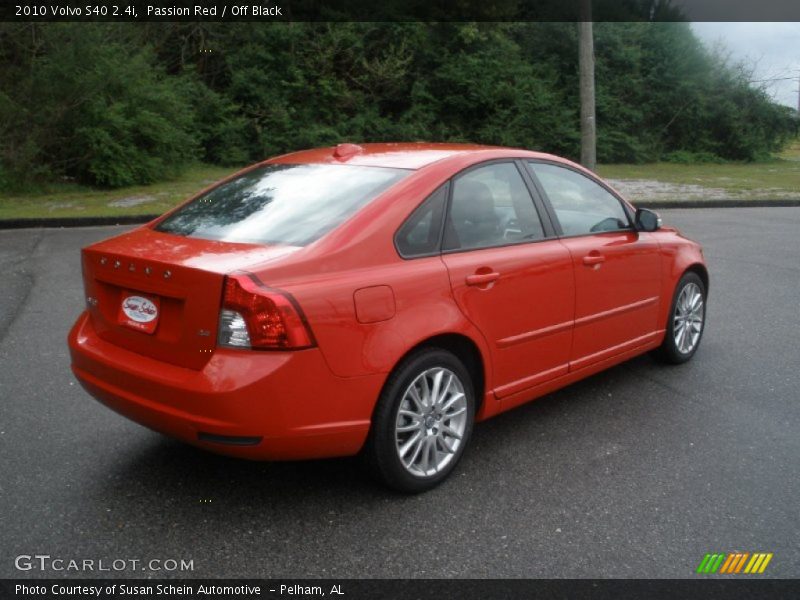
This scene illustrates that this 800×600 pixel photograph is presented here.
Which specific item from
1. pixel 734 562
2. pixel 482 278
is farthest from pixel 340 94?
pixel 734 562

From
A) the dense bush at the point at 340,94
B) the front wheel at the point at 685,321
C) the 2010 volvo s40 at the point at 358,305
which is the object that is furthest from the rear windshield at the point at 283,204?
the dense bush at the point at 340,94

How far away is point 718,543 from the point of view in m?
3.38

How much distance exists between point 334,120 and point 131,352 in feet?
81.0

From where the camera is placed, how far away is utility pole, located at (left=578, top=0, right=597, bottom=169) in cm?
1644

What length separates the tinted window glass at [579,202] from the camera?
4.72 metres

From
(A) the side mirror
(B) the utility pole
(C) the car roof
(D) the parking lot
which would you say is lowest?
(D) the parking lot

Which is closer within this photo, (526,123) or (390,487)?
(390,487)

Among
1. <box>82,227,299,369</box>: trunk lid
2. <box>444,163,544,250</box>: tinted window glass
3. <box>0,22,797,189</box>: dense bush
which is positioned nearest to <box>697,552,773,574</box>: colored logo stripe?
<box>444,163,544,250</box>: tinted window glass

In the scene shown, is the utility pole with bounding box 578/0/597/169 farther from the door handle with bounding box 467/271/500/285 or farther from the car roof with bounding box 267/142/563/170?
the door handle with bounding box 467/271/500/285

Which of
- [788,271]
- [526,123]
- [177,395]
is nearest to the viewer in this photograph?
[177,395]

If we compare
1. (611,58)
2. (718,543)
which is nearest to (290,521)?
(718,543)

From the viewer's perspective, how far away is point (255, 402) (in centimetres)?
323

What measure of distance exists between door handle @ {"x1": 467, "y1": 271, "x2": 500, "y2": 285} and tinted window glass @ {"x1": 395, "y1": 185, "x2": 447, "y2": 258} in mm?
219

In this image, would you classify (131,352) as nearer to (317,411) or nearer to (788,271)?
(317,411)
